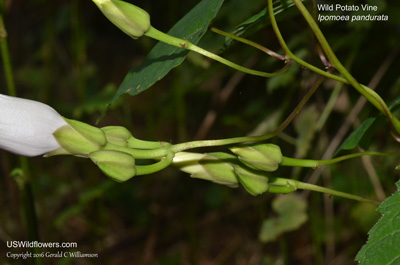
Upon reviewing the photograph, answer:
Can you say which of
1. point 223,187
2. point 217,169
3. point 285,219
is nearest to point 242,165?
point 217,169

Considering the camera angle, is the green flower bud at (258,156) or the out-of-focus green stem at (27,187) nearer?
the green flower bud at (258,156)

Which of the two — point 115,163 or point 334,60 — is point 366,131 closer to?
point 334,60

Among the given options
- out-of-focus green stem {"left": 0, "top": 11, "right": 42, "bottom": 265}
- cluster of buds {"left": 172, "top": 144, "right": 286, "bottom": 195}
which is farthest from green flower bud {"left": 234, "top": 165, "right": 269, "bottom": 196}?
out-of-focus green stem {"left": 0, "top": 11, "right": 42, "bottom": 265}

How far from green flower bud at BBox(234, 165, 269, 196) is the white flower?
0.90 ft

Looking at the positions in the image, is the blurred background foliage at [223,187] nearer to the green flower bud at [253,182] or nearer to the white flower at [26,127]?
the green flower bud at [253,182]

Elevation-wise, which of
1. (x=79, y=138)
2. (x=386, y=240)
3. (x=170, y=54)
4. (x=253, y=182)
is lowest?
(x=386, y=240)

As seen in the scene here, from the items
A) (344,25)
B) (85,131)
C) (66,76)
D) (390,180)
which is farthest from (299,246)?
(66,76)

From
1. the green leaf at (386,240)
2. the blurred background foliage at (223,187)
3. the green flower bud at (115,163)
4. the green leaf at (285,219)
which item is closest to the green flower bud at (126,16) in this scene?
the green flower bud at (115,163)

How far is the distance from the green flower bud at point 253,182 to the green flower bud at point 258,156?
0.02 meters

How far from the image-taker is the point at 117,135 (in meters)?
0.77

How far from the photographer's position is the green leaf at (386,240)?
0.63 meters

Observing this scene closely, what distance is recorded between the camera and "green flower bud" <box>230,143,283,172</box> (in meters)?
0.74

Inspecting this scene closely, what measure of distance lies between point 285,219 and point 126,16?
1.03 meters

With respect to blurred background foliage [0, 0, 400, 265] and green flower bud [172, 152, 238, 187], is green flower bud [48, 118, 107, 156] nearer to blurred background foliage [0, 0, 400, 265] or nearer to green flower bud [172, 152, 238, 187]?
green flower bud [172, 152, 238, 187]
